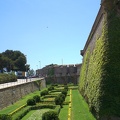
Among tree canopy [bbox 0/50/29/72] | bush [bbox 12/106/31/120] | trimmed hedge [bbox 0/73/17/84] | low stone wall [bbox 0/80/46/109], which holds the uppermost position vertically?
tree canopy [bbox 0/50/29/72]

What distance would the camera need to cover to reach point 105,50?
36.8 feet

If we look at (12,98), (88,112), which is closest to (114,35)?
(88,112)

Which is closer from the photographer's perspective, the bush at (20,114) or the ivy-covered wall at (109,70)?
the ivy-covered wall at (109,70)

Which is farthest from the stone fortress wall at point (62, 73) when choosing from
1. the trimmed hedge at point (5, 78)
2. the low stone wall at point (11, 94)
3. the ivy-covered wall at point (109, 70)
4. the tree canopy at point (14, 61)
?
the ivy-covered wall at point (109, 70)

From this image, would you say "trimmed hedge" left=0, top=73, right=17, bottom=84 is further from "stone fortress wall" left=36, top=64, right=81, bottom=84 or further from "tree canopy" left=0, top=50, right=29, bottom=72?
"tree canopy" left=0, top=50, right=29, bottom=72

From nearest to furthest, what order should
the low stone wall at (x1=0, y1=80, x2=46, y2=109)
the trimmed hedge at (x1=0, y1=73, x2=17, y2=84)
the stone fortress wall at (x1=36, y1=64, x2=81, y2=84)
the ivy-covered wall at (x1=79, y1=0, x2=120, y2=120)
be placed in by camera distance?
the ivy-covered wall at (x1=79, y1=0, x2=120, y2=120) → the low stone wall at (x1=0, y1=80, x2=46, y2=109) → the trimmed hedge at (x1=0, y1=73, x2=17, y2=84) → the stone fortress wall at (x1=36, y1=64, x2=81, y2=84)

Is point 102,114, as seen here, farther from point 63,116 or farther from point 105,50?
point 63,116

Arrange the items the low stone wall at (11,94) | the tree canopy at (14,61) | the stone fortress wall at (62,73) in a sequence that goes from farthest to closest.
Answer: the tree canopy at (14,61), the stone fortress wall at (62,73), the low stone wall at (11,94)

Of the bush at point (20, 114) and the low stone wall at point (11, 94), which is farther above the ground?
the low stone wall at point (11, 94)

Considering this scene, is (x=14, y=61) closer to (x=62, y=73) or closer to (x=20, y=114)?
(x=62, y=73)

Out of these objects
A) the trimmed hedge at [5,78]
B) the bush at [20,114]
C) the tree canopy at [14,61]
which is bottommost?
the bush at [20,114]

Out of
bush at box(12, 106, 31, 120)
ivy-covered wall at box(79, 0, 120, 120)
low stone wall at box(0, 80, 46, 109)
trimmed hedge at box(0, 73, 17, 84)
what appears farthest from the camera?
trimmed hedge at box(0, 73, 17, 84)

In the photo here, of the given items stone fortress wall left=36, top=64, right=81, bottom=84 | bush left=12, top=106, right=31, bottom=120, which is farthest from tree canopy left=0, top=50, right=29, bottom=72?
bush left=12, top=106, right=31, bottom=120

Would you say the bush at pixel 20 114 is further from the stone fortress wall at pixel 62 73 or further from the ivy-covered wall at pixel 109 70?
the stone fortress wall at pixel 62 73
